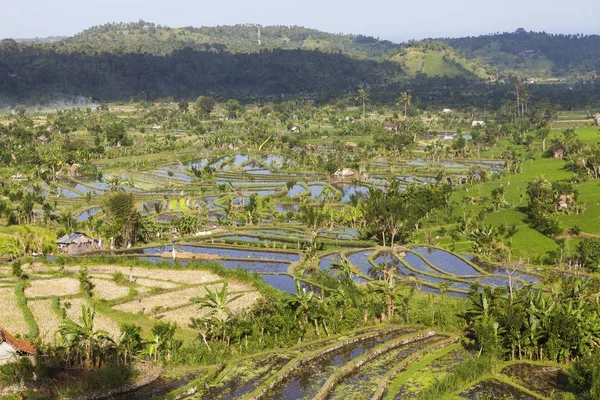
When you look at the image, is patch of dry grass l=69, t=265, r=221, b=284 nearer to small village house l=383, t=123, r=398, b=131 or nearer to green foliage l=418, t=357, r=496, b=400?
green foliage l=418, t=357, r=496, b=400

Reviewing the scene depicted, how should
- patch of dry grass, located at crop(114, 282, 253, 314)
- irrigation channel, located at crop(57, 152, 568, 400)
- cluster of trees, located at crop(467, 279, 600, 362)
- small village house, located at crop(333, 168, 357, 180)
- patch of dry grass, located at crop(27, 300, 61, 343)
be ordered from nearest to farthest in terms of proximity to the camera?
1. irrigation channel, located at crop(57, 152, 568, 400)
2. cluster of trees, located at crop(467, 279, 600, 362)
3. patch of dry grass, located at crop(27, 300, 61, 343)
4. patch of dry grass, located at crop(114, 282, 253, 314)
5. small village house, located at crop(333, 168, 357, 180)

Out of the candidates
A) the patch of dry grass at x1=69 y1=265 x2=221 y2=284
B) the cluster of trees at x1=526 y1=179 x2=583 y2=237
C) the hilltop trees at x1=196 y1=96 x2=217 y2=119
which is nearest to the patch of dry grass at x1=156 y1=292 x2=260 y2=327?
the patch of dry grass at x1=69 y1=265 x2=221 y2=284

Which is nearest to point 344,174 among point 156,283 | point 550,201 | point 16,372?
point 550,201

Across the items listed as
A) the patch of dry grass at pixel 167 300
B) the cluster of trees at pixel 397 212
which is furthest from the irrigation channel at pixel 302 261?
the patch of dry grass at pixel 167 300

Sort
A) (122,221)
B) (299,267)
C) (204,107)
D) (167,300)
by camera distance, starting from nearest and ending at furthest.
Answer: (167,300)
(299,267)
(122,221)
(204,107)

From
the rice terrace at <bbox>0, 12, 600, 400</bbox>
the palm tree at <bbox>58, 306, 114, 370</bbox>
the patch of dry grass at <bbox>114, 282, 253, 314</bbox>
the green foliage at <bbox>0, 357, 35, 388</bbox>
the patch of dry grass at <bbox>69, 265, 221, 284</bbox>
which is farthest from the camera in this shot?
the patch of dry grass at <bbox>69, 265, 221, 284</bbox>

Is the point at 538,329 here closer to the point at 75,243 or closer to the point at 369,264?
the point at 369,264
